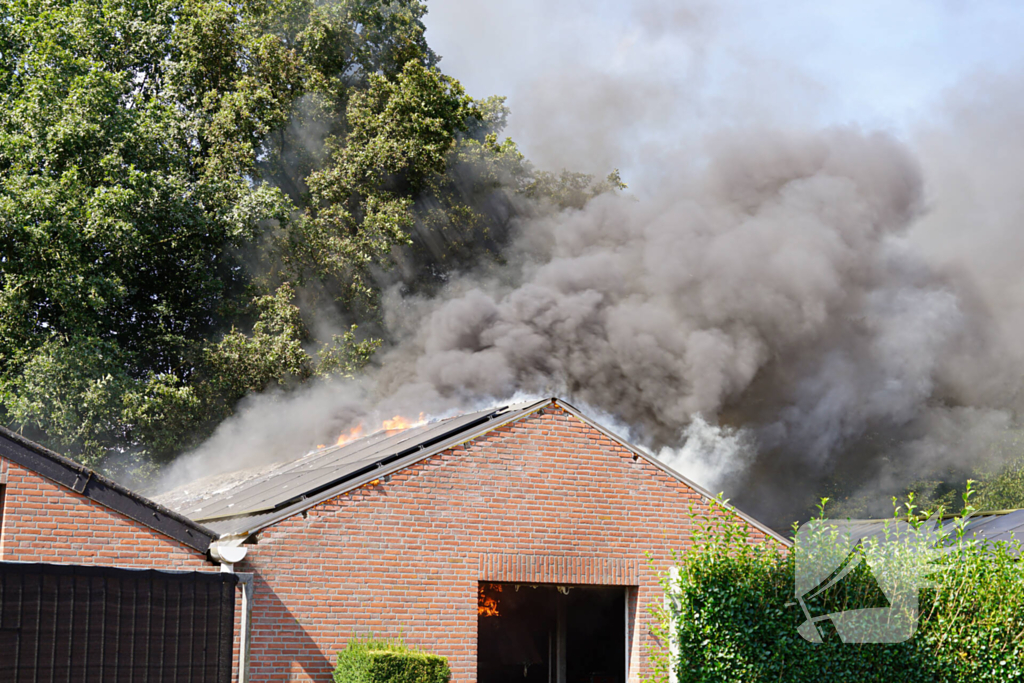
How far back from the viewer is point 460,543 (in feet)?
38.3

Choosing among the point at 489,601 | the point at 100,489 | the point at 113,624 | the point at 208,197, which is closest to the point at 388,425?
the point at 489,601

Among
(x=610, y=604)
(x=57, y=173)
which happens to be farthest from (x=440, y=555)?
(x=57, y=173)

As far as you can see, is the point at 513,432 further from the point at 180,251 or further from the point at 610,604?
the point at 180,251

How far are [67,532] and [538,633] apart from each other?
932 centimetres

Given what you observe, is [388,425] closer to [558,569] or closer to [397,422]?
[397,422]

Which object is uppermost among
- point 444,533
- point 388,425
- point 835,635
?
point 388,425

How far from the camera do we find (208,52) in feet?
89.0

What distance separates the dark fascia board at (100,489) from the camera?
974 cm

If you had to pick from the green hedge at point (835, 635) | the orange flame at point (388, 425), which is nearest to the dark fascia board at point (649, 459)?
the green hedge at point (835, 635)

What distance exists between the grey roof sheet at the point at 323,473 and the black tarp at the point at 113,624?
3.83 feet

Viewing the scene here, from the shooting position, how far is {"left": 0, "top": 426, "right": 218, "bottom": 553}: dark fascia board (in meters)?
9.74

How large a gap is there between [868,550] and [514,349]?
42.0ft

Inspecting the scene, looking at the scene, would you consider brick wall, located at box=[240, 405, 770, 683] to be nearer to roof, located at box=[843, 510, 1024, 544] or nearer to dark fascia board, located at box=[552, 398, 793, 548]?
dark fascia board, located at box=[552, 398, 793, 548]

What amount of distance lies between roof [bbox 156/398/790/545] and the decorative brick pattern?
1.50m
